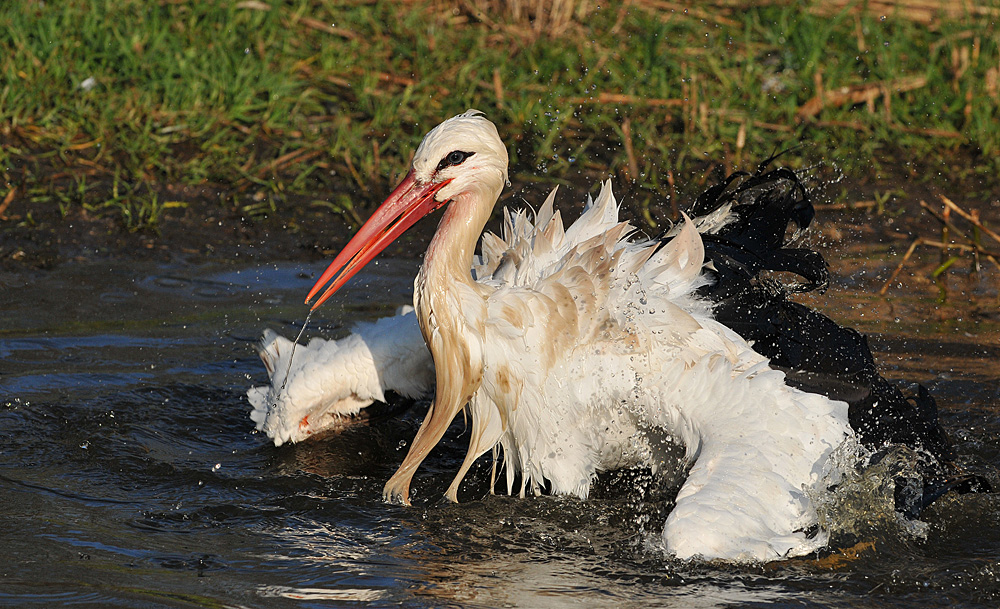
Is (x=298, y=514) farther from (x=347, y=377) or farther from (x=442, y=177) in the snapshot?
(x=442, y=177)

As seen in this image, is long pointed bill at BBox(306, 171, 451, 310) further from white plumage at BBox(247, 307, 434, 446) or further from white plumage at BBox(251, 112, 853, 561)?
white plumage at BBox(247, 307, 434, 446)

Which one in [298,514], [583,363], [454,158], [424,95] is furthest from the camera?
[424,95]

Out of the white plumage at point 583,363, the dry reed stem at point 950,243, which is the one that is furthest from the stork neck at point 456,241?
the dry reed stem at point 950,243

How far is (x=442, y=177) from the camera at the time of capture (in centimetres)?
397

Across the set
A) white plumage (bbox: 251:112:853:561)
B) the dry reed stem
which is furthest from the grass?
white plumage (bbox: 251:112:853:561)

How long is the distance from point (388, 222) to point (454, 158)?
1.01 ft

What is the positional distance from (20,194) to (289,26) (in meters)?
2.16

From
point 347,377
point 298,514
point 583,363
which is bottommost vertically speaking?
point 298,514

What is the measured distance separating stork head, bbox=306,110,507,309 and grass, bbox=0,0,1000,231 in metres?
2.86

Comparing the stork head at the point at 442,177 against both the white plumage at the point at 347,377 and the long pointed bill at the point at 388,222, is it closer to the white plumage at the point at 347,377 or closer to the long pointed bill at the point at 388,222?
the long pointed bill at the point at 388,222

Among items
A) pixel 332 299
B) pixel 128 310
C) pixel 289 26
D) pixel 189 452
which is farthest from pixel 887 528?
pixel 289 26

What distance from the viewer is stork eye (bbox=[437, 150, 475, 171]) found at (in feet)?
12.9

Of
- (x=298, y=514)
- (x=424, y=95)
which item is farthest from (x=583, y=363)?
(x=424, y=95)

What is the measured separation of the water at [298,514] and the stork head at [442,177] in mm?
842
